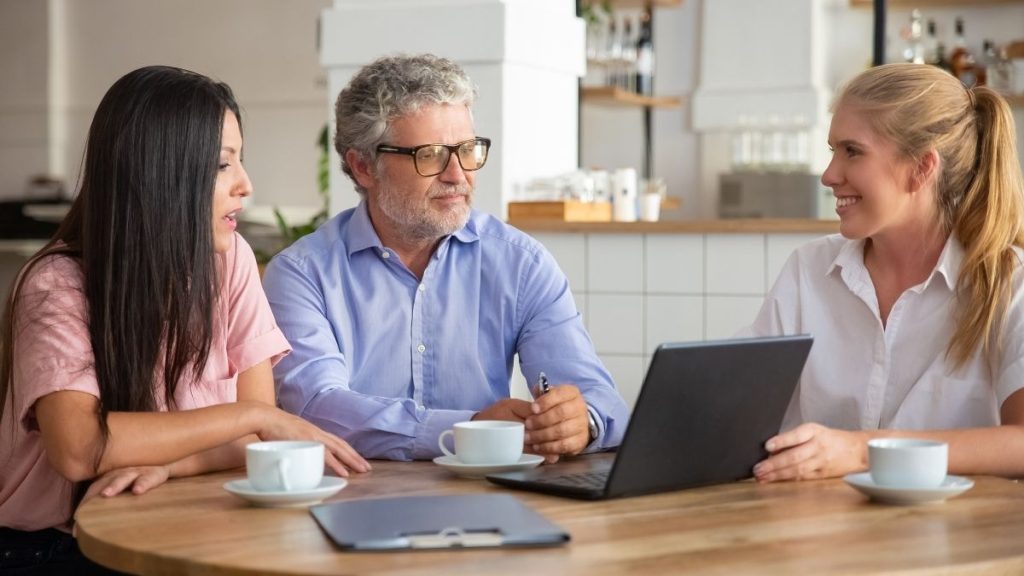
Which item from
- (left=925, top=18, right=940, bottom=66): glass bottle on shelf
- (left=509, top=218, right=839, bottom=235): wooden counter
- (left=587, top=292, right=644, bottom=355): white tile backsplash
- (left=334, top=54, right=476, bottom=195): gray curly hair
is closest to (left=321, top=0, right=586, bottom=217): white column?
(left=509, top=218, right=839, bottom=235): wooden counter


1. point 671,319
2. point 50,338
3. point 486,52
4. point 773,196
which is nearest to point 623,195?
point 671,319

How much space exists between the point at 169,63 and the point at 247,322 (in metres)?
5.35

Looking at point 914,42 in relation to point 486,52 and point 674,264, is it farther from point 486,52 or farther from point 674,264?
point 486,52

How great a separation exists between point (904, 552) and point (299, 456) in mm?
623

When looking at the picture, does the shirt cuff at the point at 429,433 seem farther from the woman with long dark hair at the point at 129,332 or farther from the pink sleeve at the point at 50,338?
the pink sleeve at the point at 50,338

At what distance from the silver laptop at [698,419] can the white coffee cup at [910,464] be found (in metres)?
0.14

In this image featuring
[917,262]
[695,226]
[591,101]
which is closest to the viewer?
[917,262]

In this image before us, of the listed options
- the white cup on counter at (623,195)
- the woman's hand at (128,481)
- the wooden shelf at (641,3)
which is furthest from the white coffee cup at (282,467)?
the wooden shelf at (641,3)

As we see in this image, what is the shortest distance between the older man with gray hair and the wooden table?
0.66 metres

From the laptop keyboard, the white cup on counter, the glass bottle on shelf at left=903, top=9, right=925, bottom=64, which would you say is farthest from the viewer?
the glass bottle on shelf at left=903, top=9, right=925, bottom=64

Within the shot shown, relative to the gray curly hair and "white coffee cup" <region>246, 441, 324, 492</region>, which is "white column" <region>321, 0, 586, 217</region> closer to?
the gray curly hair

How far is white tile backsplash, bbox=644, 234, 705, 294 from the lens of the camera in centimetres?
359

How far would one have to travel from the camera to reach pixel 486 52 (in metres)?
3.60

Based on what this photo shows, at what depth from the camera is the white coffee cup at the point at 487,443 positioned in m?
1.63
